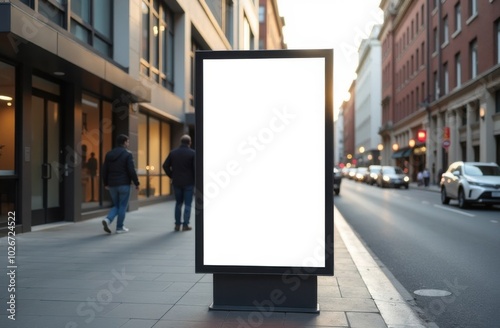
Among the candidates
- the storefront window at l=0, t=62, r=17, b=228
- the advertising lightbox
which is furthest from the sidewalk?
the storefront window at l=0, t=62, r=17, b=228

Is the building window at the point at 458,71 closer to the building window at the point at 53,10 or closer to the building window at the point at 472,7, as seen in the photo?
the building window at the point at 472,7

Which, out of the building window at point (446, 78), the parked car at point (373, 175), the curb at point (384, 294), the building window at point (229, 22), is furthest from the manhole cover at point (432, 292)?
the parked car at point (373, 175)

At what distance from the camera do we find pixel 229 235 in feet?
15.0

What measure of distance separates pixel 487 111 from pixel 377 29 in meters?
58.9

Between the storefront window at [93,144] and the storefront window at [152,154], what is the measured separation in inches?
108

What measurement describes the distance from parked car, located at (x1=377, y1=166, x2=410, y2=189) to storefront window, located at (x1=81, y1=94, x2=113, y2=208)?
26.7 metres

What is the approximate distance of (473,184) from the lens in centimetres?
1678

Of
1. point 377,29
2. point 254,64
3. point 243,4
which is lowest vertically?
point 254,64

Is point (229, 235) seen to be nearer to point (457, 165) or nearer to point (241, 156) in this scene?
point (241, 156)

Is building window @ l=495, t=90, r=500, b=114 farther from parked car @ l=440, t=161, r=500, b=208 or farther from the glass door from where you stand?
the glass door

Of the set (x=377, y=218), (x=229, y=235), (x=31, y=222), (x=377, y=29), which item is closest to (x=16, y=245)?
(x=31, y=222)

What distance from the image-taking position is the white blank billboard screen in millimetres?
4480

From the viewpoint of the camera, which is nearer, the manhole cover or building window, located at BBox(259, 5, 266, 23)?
the manhole cover

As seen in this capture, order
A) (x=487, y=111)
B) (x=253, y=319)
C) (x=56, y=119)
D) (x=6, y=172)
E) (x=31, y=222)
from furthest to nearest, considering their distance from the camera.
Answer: (x=487, y=111), (x=56, y=119), (x=31, y=222), (x=6, y=172), (x=253, y=319)
